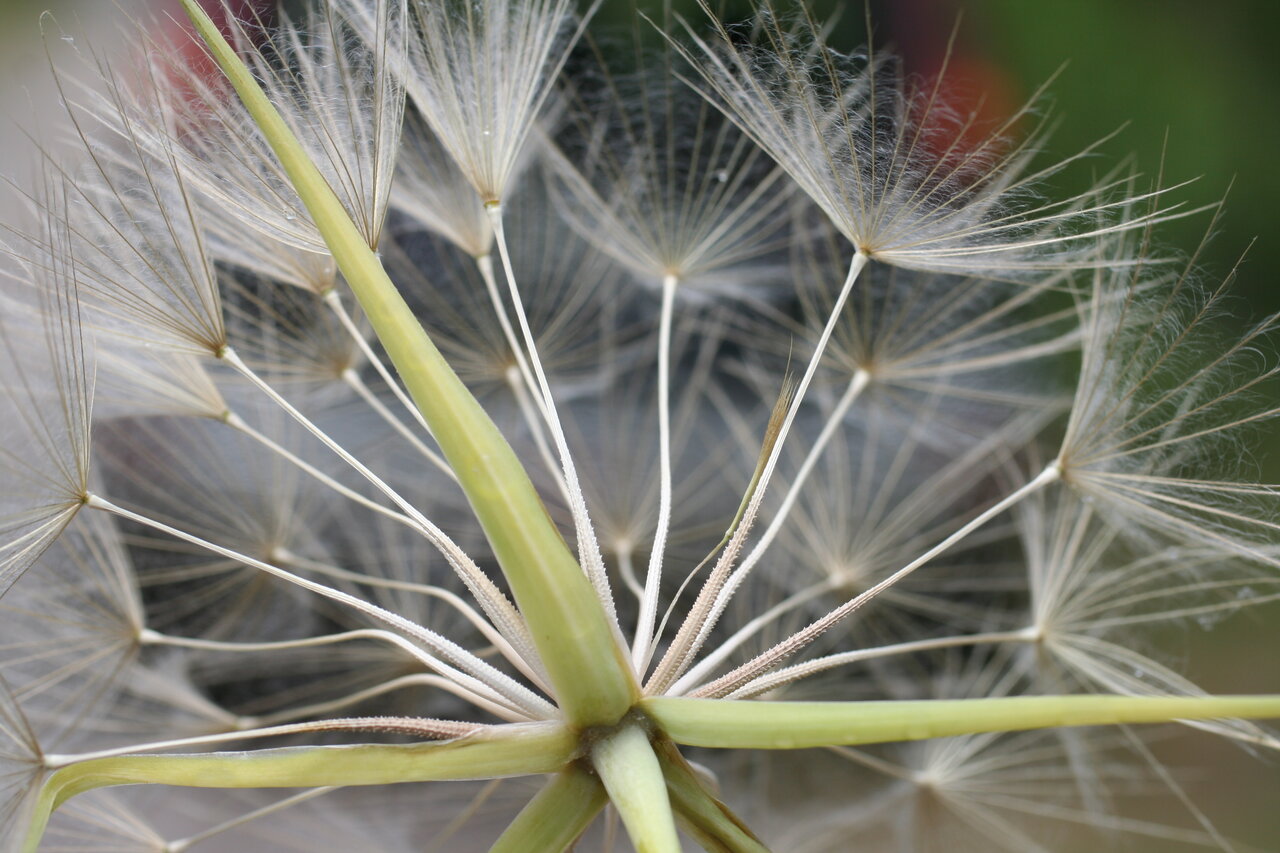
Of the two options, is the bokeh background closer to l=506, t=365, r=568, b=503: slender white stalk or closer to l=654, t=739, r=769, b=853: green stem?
l=506, t=365, r=568, b=503: slender white stalk

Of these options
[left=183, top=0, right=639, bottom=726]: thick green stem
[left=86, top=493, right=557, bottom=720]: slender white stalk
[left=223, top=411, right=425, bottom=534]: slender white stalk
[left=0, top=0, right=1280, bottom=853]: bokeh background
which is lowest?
[left=86, top=493, right=557, bottom=720]: slender white stalk

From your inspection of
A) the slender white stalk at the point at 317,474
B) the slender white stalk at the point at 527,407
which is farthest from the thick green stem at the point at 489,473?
the slender white stalk at the point at 527,407

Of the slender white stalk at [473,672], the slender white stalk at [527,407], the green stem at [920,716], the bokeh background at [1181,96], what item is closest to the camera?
the green stem at [920,716]

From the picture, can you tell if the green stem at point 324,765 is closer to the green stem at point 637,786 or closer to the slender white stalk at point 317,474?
the green stem at point 637,786

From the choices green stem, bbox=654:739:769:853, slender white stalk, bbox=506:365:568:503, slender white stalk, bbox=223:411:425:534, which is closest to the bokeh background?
slender white stalk, bbox=506:365:568:503

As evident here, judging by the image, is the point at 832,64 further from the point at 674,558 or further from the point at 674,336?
the point at 674,558

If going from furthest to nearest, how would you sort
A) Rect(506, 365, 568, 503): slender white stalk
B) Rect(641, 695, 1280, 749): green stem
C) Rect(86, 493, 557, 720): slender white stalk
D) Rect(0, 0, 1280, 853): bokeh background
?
1. Rect(0, 0, 1280, 853): bokeh background
2. Rect(506, 365, 568, 503): slender white stalk
3. Rect(86, 493, 557, 720): slender white stalk
4. Rect(641, 695, 1280, 749): green stem

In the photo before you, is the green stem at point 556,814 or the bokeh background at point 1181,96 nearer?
the green stem at point 556,814

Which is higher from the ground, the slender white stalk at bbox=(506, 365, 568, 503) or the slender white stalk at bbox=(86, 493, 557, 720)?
the slender white stalk at bbox=(506, 365, 568, 503)
